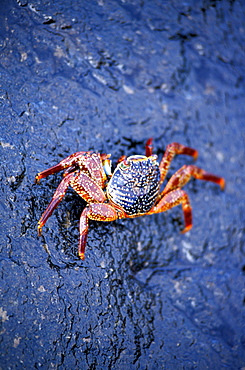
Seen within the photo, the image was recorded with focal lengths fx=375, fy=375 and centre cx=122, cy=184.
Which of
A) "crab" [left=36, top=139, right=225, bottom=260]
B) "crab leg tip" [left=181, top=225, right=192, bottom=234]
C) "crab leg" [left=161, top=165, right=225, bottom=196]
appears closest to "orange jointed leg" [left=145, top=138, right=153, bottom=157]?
"crab" [left=36, top=139, right=225, bottom=260]

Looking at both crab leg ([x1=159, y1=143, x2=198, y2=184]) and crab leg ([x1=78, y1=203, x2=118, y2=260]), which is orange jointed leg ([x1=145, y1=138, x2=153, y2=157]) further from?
crab leg ([x1=78, y1=203, x2=118, y2=260])

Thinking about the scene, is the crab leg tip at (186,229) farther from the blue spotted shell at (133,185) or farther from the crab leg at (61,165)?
the crab leg at (61,165)

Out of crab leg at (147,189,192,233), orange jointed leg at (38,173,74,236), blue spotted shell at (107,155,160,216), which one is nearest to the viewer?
orange jointed leg at (38,173,74,236)

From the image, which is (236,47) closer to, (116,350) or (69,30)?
(69,30)

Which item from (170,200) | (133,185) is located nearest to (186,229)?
(170,200)

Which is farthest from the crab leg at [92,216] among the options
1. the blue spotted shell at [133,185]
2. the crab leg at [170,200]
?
the crab leg at [170,200]

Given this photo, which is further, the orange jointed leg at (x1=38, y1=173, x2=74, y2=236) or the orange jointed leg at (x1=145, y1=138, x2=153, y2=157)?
the orange jointed leg at (x1=145, y1=138, x2=153, y2=157)

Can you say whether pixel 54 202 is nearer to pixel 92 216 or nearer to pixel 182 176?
pixel 92 216

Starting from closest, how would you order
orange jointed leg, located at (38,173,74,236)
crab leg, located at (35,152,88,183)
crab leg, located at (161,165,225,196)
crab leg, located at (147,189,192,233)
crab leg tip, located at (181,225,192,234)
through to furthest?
orange jointed leg, located at (38,173,74,236) < crab leg, located at (35,152,88,183) < crab leg, located at (147,189,192,233) < crab leg, located at (161,165,225,196) < crab leg tip, located at (181,225,192,234)
